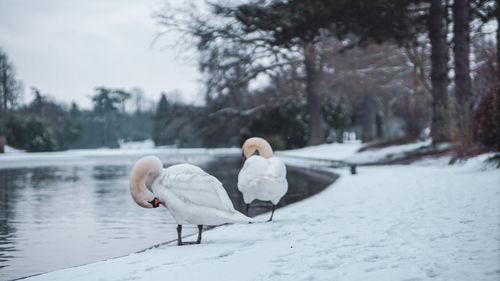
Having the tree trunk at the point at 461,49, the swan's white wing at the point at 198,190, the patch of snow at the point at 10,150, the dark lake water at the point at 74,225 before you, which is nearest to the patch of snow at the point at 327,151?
the tree trunk at the point at 461,49

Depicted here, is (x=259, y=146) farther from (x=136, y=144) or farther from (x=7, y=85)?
(x=136, y=144)

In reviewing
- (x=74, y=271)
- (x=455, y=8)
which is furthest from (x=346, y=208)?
(x=455, y=8)

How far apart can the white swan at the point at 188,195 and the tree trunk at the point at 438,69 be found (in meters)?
12.6

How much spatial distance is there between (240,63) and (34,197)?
16006mm

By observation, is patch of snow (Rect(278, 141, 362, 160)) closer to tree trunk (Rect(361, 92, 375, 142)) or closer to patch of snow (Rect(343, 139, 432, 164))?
patch of snow (Rect(343, 139, 432, 164))

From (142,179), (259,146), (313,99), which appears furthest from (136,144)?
(142,179)

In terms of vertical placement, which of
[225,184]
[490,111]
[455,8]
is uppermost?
[455,8]

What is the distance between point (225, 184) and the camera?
14211 mm

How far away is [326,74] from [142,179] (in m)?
25.5

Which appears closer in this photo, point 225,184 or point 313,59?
point 225,184

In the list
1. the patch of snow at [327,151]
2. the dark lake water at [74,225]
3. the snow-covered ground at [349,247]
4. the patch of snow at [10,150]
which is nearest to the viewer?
the snow-covered ground at [349,247]

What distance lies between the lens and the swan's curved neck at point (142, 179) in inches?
207

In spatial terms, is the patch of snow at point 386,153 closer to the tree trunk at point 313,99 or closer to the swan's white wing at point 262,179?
the tree trunk at point 313,99

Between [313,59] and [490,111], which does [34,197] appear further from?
[313,59]
